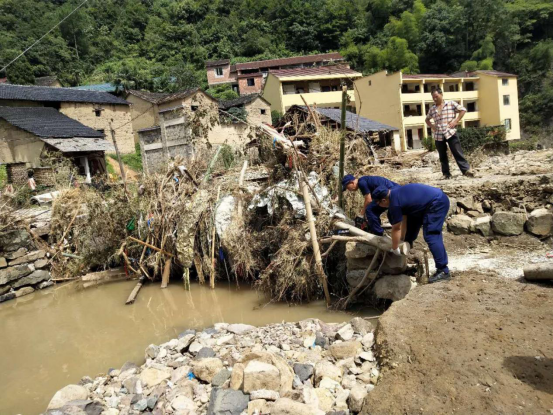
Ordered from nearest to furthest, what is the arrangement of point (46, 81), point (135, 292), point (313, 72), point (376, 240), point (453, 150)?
point (376, 240), point (453, 150), point (135, 292), point (313, 72), point (46, 81)

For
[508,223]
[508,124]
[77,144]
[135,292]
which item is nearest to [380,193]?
[508,223]

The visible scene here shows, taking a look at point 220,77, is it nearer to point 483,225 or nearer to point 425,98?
point 425,98

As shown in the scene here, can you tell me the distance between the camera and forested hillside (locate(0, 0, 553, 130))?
37.8m

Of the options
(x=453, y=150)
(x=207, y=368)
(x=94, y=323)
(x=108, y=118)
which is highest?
(x=108, y=118)

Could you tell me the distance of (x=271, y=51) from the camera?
51.0m

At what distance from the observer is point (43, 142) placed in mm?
19281

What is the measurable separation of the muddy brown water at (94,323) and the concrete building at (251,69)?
36.3 metres

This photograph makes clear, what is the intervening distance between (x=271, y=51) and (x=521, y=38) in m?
30.8

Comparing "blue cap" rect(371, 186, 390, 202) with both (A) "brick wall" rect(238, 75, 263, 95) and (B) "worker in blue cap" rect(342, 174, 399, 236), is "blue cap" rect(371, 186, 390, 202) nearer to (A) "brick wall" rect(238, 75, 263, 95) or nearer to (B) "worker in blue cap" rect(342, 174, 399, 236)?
(B) "worker in blue cap" rect(342, 174, 399, 236)

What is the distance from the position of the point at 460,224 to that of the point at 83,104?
90.4 ft

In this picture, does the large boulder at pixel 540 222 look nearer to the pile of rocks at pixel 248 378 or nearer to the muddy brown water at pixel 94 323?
the muddy brown water at pixel 94 323

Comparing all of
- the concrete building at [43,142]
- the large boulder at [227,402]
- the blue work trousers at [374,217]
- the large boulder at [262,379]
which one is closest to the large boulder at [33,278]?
Answer: the large boulder at [227,402]

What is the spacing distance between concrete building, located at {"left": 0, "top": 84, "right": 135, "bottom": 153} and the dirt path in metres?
25.3

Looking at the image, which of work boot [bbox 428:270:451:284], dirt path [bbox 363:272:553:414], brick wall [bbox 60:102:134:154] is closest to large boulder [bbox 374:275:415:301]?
work boot [bbox 428:270:451:284]
